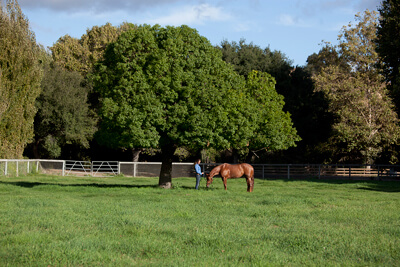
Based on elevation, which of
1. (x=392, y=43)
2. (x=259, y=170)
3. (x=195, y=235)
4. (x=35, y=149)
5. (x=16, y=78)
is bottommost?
(x=195, y=235)

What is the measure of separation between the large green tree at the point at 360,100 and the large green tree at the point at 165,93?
21.4 metres

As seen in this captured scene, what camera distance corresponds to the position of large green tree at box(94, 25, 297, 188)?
77.9 feet

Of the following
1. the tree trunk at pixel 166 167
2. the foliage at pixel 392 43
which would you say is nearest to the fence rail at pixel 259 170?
the foliage at pixel 392 43

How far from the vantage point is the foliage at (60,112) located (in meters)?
47.0

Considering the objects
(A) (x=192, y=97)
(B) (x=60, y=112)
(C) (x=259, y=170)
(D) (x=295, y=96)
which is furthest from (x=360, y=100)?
(B) (x=60, y=112)

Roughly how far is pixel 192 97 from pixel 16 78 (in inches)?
734

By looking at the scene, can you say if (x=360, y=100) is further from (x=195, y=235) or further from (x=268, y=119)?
(x=195, y=235)

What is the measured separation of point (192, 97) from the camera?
24938 millimetres

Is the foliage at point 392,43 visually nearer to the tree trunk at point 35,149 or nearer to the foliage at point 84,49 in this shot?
the foliage at point 84,49

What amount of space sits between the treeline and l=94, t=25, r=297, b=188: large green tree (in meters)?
0.06

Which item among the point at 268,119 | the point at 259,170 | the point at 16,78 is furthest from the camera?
the point at 259,170

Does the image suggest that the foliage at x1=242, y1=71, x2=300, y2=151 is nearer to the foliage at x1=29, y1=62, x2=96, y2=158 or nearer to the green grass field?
the foliage at x1=29, y1=62, x2=96, y2=158

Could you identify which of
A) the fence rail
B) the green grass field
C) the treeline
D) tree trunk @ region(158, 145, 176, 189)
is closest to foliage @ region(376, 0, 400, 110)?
the treeline

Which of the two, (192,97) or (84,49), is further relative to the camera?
(84,49)
